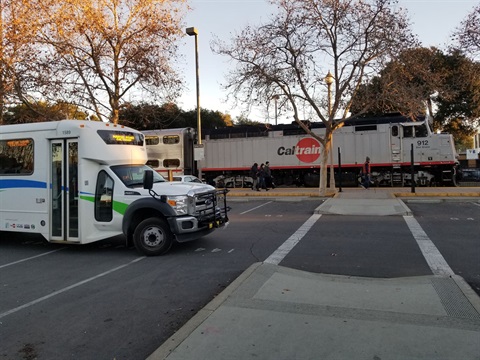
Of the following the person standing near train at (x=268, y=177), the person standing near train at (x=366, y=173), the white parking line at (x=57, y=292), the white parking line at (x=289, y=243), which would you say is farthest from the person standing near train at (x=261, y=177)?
the white parking line at (x=57, y=292)

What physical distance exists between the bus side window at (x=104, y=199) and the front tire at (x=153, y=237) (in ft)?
2.47

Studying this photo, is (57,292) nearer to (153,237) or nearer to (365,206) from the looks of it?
(153,237)

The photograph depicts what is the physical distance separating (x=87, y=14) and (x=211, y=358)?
2072 centimetres

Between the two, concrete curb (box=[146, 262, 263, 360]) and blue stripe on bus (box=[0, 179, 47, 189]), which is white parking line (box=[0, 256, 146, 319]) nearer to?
concrete curb (box=[146, 262, 263, 360])

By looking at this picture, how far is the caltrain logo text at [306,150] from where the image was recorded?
2512 centimetres

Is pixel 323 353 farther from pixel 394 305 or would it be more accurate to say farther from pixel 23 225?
pixel 23 225

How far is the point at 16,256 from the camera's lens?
8430mm

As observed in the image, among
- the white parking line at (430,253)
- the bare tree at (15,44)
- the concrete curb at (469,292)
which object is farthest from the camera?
the bare tree at (15,44)

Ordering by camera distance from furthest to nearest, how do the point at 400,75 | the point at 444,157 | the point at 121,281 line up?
1. the point at 444,157
2. the point at 400,75
3. the point at 121,281

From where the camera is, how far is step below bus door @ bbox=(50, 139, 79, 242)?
8.23 meters

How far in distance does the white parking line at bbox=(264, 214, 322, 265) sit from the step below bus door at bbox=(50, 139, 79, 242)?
404 centimetres

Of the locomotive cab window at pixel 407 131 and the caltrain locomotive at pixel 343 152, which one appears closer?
the caltrain locomotive at pixel 343 152

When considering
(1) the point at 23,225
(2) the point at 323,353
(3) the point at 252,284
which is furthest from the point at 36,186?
(2) the point at 323,353

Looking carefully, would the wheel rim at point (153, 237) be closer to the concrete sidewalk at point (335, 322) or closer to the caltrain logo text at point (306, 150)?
the concrete sidewalk at point (335, 322)
